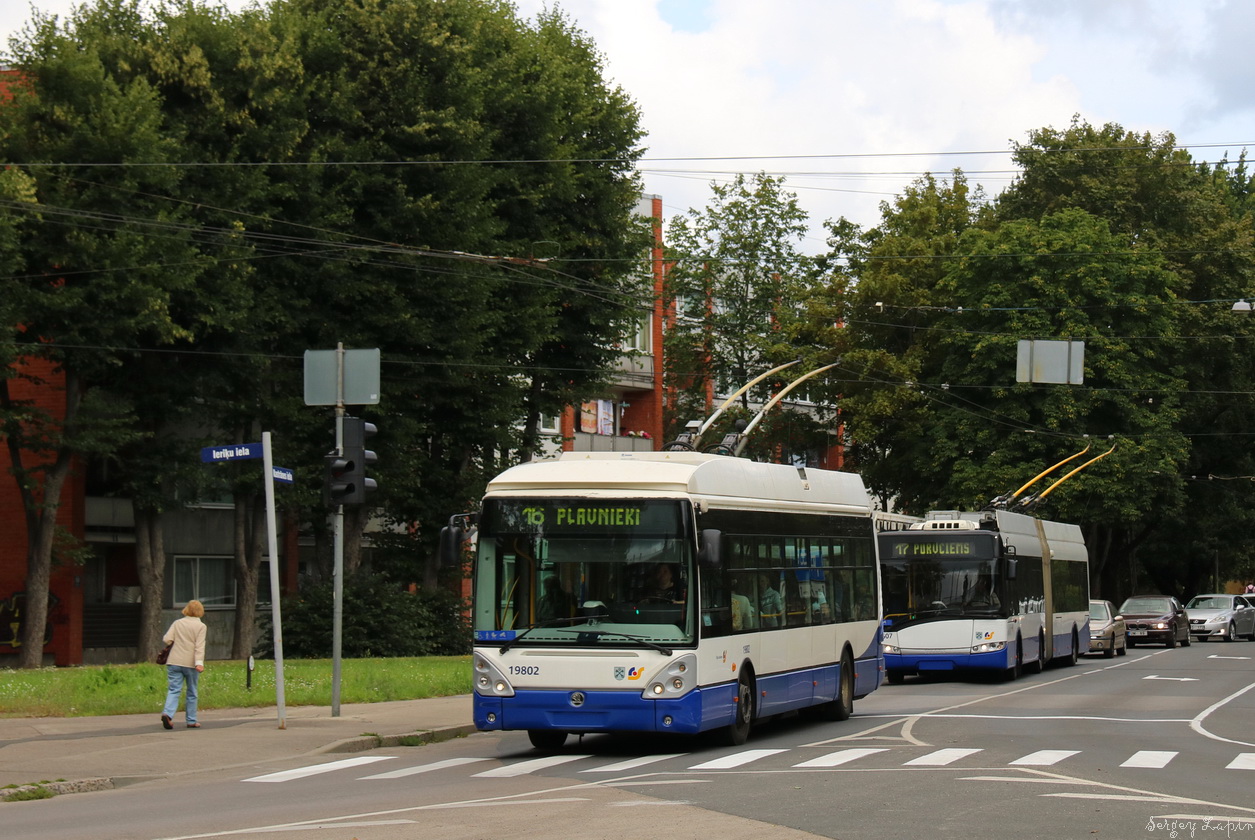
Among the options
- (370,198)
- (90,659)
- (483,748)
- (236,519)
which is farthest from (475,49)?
(483,748)


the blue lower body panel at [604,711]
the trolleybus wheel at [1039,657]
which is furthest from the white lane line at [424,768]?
the trolleybus wheel at [1039,657]

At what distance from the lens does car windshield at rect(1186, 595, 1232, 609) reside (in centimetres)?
6003

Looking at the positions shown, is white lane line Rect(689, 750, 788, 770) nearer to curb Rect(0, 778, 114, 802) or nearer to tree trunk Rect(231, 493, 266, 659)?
curb Rect(0, 778, 114, 802)

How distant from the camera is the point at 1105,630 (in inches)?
1721

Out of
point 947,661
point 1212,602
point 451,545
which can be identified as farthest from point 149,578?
point 1212,602

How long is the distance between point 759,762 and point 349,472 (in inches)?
244

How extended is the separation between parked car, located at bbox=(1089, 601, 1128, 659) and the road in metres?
22.3

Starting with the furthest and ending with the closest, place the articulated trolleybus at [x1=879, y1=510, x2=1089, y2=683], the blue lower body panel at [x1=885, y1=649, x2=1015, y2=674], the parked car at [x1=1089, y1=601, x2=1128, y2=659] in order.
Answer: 1. the parked car at [x1=1089, y1=601, x2=1128, y2=659]
2. the articulated trolleybus at [x1=879, y1=510, x2=1089, y2=683]
3. the blue lower body panel at [x1=885, y1=649, x2=1015, y2=674]

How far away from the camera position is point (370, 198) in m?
37.9

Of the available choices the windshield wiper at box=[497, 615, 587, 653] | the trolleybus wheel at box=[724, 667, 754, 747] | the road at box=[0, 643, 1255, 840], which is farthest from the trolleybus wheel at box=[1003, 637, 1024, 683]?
the windshield wiper at box=[497, 615, 587, 653]

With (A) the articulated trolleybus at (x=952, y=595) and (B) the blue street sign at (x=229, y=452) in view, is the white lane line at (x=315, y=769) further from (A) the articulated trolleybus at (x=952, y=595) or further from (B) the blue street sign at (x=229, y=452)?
(A) the articulated trolleybus at (x=952, y=595)

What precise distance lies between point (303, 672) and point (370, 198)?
44.0 feet

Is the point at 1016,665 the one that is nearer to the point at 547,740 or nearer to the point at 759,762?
the point at 547,740

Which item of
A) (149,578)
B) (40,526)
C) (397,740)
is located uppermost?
(40,526)
